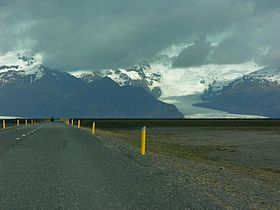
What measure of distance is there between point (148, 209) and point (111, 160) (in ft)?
33.6

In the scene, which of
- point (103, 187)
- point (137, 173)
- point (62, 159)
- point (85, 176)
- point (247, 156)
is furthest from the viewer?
point (247, 156)

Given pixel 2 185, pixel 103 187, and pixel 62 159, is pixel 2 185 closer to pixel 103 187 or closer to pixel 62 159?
pixel 103 187

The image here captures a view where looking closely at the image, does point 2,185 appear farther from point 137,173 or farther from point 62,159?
point 62,159

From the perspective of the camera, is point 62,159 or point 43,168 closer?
point 43,168

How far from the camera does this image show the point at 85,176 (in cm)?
1484

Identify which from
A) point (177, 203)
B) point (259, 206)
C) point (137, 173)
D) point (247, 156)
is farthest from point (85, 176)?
point (247, 156)

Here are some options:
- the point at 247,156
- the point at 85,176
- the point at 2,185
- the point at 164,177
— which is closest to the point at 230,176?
the point at 164,177

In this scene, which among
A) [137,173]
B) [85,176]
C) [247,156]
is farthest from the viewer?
[247,156]

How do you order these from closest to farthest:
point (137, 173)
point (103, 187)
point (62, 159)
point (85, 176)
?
point (103, 187) → point (85, 176) → point (137, 173) → point (62, 159)

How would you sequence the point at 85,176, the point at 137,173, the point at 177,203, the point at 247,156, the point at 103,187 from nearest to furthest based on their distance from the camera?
1. the point at 177,203
2. the point at 103,187
3. the point at 85,176
4. the point at 137,173
5. the point at 247,156

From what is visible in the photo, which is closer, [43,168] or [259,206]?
[259,206]

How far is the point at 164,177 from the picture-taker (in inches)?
602

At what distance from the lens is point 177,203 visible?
35.1ft

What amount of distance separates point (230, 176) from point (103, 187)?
5.38 meters
